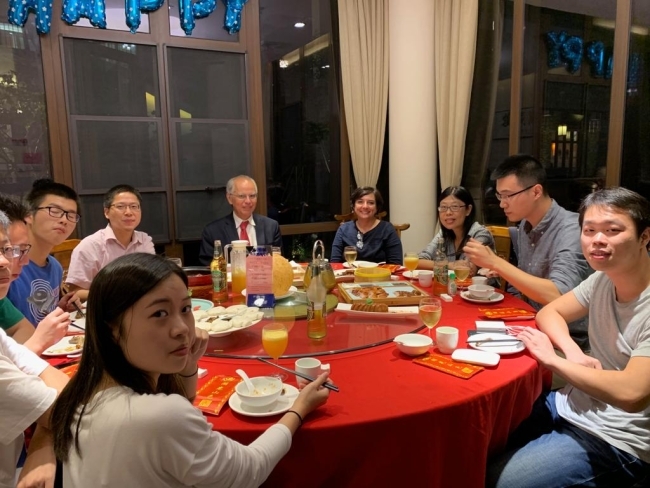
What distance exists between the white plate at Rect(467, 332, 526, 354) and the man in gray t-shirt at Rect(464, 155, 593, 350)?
1.60 feet

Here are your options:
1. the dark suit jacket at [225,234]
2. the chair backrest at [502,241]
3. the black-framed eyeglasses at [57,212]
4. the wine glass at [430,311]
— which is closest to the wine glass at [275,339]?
the wine glass at [430,311]

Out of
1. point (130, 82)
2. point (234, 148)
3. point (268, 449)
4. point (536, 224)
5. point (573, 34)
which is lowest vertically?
point (268, 449)

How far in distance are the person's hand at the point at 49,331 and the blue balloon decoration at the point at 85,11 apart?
2.79 metres

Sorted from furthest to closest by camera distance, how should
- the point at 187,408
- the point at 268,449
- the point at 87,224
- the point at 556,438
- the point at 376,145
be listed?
the point at 376,145, the point at 87,224, the point at 556,438, the point at 268,449, the point at 187,408

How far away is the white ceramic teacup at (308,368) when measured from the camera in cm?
131

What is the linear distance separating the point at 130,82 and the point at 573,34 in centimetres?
335

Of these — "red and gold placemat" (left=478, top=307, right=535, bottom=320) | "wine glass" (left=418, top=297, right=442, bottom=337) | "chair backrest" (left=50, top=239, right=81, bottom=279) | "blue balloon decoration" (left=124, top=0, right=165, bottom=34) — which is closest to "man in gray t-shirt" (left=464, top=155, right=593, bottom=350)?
"red and gold placemat" (left=478, top=307, right=535, bottom=320)

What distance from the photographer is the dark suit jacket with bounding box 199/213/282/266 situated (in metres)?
3.42

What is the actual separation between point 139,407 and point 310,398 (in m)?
0.42

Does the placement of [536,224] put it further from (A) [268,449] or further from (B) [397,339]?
(A) [268,449]

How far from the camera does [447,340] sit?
4.89 feet

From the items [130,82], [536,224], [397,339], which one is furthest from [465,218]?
[130,82]

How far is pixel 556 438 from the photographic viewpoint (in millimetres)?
1477

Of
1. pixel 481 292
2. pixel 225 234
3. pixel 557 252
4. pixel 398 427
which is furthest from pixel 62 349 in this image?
pixel 557 252
